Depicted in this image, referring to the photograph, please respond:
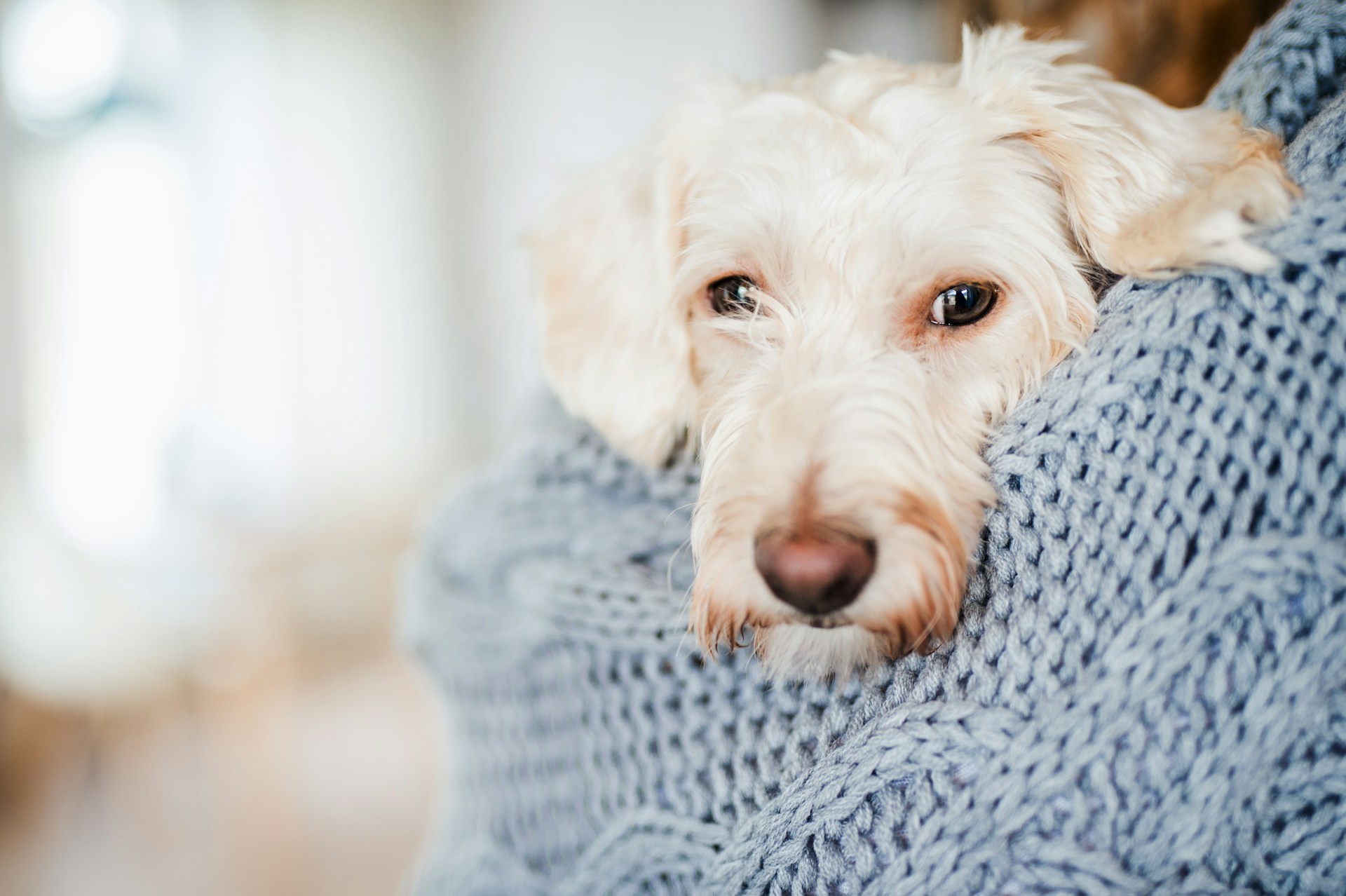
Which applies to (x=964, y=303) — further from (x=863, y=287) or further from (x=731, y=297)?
(x=731, y=297)

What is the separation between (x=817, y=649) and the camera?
71cm

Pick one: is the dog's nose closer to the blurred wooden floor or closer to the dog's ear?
the dog's ear

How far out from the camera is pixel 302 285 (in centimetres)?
405

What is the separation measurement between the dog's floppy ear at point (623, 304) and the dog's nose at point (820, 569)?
301mm

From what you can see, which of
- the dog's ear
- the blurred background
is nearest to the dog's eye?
the dog's ear

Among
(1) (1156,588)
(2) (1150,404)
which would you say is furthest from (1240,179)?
(1) (1156,588)

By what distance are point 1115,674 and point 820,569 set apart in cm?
21

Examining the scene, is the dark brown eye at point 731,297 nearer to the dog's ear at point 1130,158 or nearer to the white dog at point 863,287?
the white dog at point 863,287

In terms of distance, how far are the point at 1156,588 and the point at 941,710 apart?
17 centimetres

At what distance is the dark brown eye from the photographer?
101 centimetres

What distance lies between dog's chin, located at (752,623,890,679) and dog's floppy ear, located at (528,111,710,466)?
11.9 inches

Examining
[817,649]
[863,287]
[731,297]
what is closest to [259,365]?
[731,297]

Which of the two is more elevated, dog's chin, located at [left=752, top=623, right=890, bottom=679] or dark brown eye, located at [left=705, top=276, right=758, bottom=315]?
dark brown eye, located at [left=705, top=276, right=758, bottom=315]

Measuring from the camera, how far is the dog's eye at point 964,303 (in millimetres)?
899
